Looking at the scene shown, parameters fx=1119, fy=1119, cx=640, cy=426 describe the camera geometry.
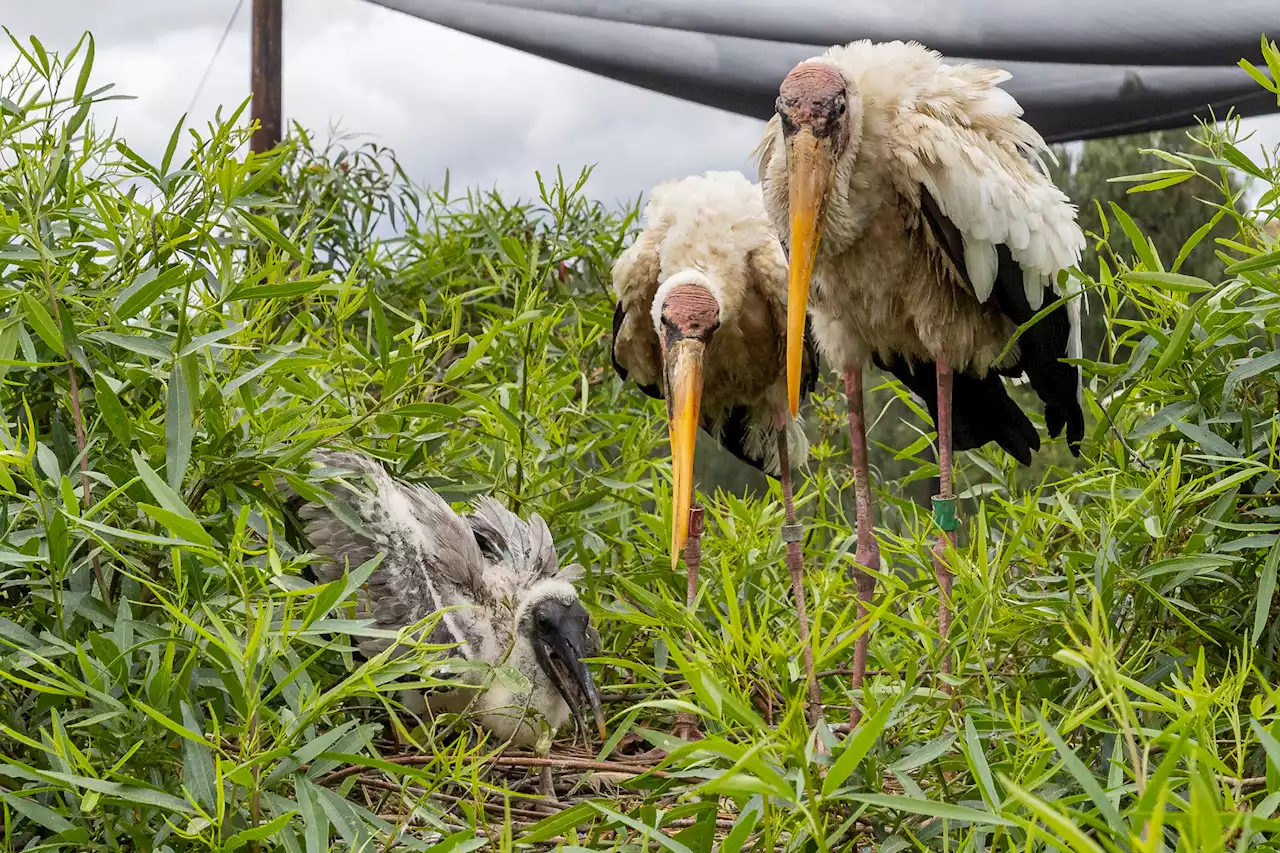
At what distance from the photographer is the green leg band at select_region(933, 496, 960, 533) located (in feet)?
4.53

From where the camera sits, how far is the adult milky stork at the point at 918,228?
4.27 feet

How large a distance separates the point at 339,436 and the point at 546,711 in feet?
1.61

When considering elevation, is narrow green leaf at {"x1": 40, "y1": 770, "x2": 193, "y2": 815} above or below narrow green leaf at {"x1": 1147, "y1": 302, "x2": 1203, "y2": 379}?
below

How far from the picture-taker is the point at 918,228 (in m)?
1.39

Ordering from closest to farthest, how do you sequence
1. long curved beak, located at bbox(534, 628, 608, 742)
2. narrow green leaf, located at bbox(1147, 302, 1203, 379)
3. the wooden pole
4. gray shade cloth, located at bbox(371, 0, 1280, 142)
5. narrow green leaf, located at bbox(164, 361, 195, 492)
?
narrow green leaf, located at bbox(164, 361, 195, 492), narrow green leaf, located at bbox(1147, 302, 1203, 379), long curved beak, located at bbox(534, 628, 608, 742), the wooden pole, gray shade cloth, located at bbox(371, 0, 1280, 142)

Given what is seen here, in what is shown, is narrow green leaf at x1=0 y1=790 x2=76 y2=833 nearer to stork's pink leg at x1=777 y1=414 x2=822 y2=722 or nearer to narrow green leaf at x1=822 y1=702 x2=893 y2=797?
narrow green leaf at x1=822 y1=702 x2=893 y2=797

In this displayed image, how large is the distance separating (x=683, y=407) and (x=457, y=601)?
0.41 metres

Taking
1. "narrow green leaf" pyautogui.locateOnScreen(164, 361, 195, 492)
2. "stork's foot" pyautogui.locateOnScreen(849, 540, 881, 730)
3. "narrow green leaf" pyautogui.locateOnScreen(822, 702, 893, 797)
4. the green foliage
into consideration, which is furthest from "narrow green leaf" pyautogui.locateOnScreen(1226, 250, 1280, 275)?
"narrow green leaf" pyautogui.locateOnScreen(164, 361, 195, 492)

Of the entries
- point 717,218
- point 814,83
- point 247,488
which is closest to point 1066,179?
point 717,218

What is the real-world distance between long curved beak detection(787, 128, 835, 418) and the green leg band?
0.24 meters

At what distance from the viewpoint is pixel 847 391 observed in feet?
5.21

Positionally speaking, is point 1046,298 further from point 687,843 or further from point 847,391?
point 687,843

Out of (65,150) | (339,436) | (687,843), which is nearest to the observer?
(687,843)

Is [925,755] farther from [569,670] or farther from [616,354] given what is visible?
[616,354]
